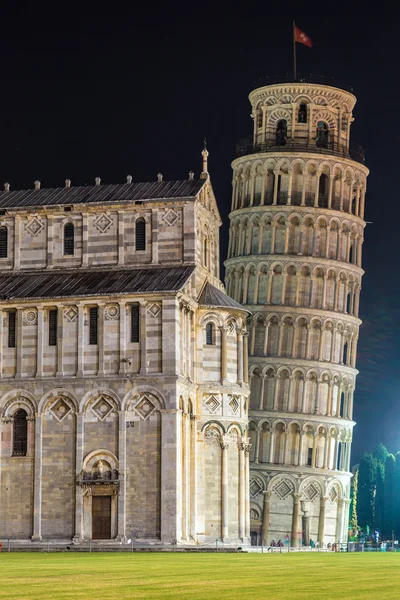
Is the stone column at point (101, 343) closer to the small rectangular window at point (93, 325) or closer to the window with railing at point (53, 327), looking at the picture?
the small rectangular window at point (93, 325)

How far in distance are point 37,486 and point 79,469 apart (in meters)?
2.63

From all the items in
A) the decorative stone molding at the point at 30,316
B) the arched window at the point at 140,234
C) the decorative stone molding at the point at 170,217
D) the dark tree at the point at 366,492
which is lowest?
the dark tree at the point at 366,492

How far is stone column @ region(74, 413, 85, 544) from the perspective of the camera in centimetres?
8861

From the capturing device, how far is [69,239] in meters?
97.6

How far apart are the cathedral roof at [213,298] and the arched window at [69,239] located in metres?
8.30

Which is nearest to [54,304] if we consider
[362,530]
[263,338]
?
[263,338]

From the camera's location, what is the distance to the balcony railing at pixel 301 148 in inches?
5408

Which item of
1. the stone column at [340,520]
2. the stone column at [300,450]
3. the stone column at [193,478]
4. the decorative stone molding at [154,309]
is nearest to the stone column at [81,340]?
the decorative stone molding at [154,309]

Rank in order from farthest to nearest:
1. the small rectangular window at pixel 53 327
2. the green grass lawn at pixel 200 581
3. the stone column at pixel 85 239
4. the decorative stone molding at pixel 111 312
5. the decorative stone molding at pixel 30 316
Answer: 1. the stone column at pixel 85 239
2. the decorative stone molding at pixel 30 316
3. the small rectangular window at pixel 53 327
4. the decorative stone molding at pixel 111 312
5. the green grass lawn at pixel 200 581

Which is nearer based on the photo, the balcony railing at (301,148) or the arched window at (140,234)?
the arched window at (140,234)

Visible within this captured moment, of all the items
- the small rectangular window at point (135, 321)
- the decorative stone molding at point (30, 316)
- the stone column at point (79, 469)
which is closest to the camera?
the stone column at point (79, 469)

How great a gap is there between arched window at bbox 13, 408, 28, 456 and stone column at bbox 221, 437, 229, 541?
38.2 feet

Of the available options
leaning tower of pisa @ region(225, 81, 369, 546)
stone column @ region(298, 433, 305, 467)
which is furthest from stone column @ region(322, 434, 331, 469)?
stone column @ region(298, 433, 305, 467)

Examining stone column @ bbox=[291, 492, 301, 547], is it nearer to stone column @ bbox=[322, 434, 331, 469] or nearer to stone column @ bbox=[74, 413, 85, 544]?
stone column @ bbox=[322, 434, 331, 469]
